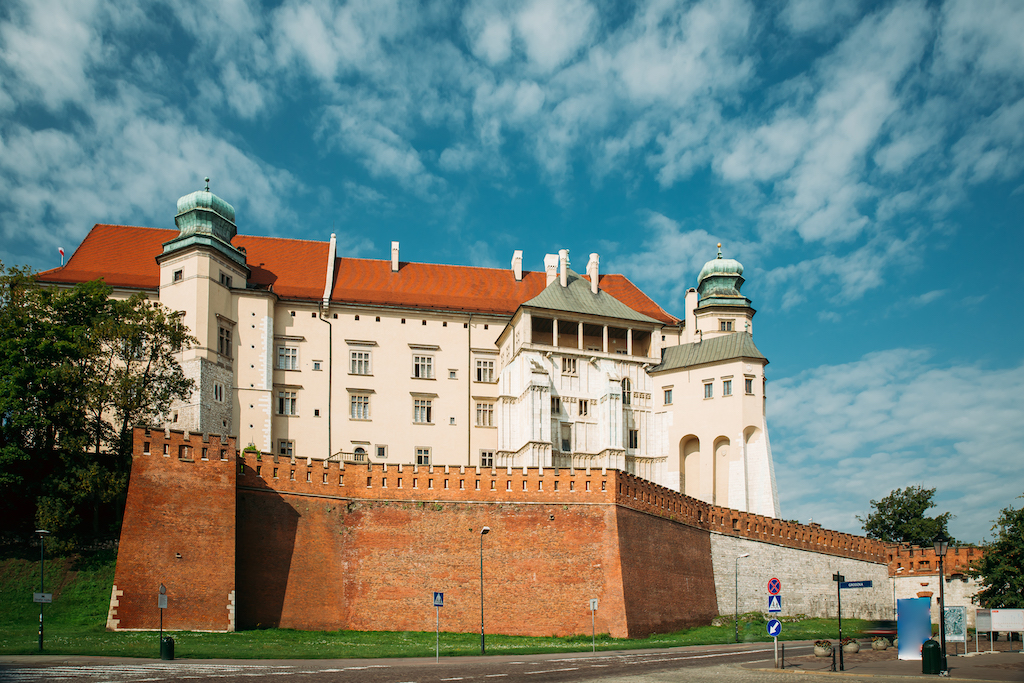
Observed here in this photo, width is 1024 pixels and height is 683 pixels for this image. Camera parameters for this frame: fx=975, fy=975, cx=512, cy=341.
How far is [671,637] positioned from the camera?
46031mm

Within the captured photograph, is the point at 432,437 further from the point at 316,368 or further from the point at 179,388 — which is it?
the point at 179,388

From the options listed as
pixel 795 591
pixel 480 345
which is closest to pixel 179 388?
pixel 480 345

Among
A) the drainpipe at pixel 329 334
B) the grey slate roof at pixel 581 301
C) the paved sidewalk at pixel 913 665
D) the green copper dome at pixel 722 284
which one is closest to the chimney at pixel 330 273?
the drainpipe at pixel 329 334

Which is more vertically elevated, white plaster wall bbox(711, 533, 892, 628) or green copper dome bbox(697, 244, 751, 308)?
green copper dome bbox(697, 244, 751, 308)

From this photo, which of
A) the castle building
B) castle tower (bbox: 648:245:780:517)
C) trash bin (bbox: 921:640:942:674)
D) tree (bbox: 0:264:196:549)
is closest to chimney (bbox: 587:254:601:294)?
Answer: the castle building

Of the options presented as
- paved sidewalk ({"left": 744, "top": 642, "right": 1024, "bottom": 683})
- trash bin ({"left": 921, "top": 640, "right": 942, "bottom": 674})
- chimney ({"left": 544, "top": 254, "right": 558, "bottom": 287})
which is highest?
chimney ({"left": 544, "top": 254, "right": 558, "bottom": 287})

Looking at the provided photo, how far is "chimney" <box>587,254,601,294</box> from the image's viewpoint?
6719cm

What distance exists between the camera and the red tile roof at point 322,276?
60.4m

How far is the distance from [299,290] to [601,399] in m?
20.9

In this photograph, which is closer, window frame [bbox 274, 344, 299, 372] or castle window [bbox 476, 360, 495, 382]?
window frame [bbox 274, 344, 299, 372]

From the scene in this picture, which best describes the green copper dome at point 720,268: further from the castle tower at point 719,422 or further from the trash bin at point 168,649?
the trash bin at point 168,649

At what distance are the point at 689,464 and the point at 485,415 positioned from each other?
44.9 ft

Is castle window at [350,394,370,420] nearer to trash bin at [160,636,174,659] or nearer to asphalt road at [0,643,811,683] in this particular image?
asphalt road at [0,643,811,683]

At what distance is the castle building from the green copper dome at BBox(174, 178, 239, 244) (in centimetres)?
10
